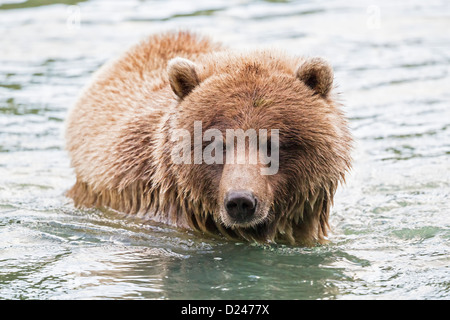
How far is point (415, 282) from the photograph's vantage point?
6.20 metres

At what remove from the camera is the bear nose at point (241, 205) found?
19.7 ft

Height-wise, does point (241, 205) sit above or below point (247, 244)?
above

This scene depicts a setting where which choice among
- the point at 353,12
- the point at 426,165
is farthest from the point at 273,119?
the point at 353,12

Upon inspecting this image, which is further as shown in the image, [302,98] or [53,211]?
[53,211]

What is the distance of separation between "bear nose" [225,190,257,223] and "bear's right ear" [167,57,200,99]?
1255mm

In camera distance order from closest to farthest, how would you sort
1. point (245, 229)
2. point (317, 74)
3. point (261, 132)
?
point (261, 132)
point (317, 74)
point (245, 229)

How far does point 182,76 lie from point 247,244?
1614 mm

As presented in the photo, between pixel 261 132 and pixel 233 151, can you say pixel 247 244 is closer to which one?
pixel 233 151

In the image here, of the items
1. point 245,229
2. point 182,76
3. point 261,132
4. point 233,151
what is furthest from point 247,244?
point 182,76

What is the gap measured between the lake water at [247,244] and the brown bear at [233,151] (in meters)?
0.24

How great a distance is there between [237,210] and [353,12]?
1360 cm

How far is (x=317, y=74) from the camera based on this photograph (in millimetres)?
6656

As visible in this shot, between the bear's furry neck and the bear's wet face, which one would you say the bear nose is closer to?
the bear's wet face
